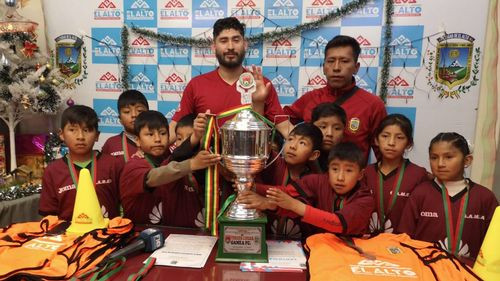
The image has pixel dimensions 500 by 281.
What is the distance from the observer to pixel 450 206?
4.94ft

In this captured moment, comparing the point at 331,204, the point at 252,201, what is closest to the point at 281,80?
the point at 331,204

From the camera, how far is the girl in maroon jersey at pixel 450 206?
4.84ft

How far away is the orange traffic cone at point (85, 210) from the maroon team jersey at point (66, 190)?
470 millimetres

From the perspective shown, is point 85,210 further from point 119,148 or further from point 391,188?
point 391,188

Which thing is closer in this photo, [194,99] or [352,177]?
[352,177]

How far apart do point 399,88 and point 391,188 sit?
141 cm

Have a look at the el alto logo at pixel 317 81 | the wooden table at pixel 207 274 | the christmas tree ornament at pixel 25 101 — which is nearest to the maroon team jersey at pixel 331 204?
the wooden table at pixel 207 274

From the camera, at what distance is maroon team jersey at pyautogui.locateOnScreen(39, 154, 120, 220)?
1.72 meters

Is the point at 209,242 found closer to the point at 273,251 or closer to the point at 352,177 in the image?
the point at 273,251

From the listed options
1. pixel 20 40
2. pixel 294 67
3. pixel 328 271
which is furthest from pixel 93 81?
pixel 328 271

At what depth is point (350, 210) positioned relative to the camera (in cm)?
125

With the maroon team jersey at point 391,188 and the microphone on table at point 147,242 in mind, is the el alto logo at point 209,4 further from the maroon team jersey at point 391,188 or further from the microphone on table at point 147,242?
the microphone on table at point 147,242

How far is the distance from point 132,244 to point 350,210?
770 mm

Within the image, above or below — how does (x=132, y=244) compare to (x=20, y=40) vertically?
below
